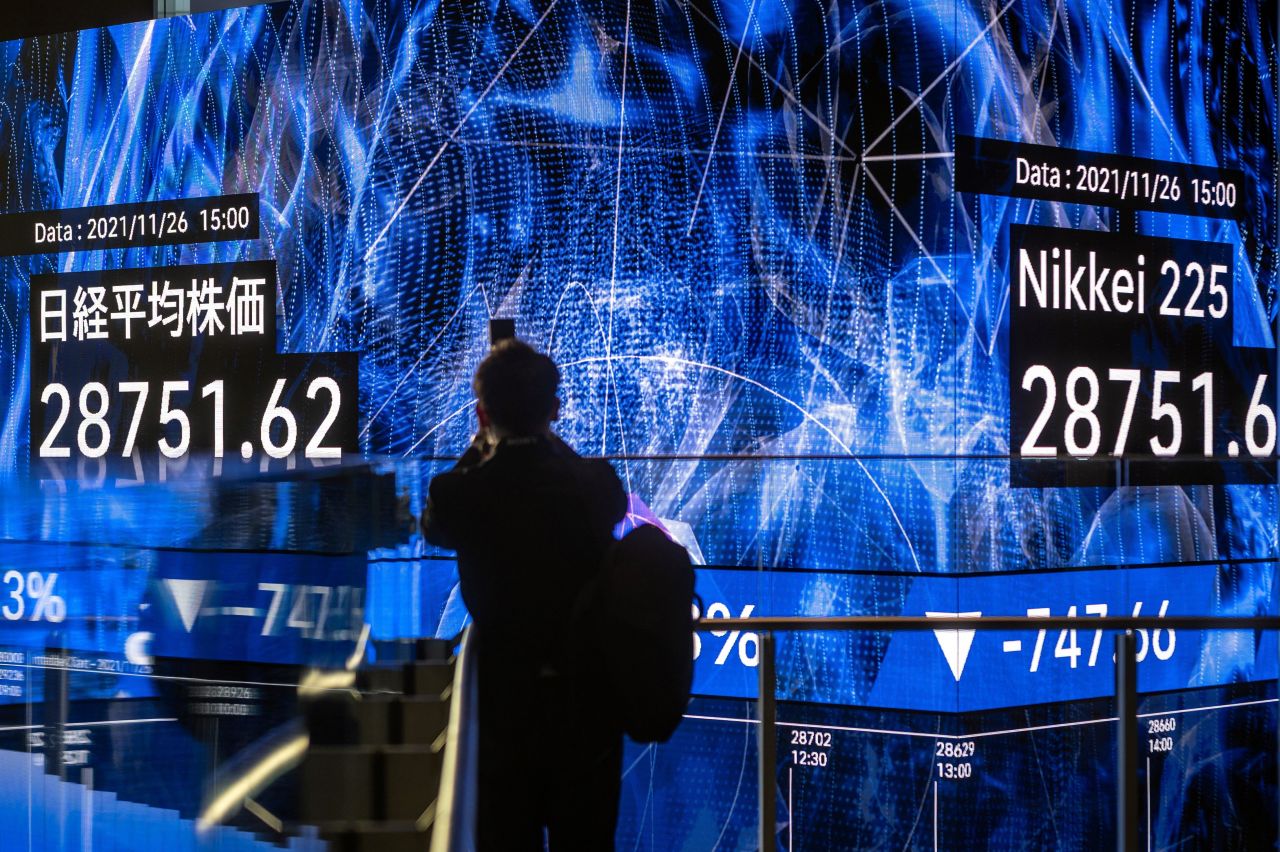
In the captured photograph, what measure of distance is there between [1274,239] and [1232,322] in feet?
1.39

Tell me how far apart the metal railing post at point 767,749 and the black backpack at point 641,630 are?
2.17ft

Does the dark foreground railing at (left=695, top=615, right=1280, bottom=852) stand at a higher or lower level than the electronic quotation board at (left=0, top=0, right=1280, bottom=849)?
lower

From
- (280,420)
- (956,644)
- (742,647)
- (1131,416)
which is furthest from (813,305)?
(742,647)

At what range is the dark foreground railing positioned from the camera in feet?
10.2

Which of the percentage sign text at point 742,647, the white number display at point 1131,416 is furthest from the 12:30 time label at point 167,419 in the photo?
the percentage sign text at point 742,647

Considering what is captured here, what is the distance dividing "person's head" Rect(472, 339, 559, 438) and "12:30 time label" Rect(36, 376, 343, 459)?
4143 millimetres

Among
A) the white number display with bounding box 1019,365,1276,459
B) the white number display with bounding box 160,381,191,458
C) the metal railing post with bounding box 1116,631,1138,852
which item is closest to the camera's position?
the metal railing post with bounding box 1116,631,1138,852

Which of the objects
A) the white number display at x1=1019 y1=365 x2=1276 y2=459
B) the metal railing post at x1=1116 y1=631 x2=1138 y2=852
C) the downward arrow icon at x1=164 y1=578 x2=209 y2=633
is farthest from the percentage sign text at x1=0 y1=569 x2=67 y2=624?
the white number display at x1=1019 y1=365 x2=1276 y2=459

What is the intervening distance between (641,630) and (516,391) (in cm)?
41

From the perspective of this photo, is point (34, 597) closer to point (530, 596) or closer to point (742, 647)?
point (530, 596)

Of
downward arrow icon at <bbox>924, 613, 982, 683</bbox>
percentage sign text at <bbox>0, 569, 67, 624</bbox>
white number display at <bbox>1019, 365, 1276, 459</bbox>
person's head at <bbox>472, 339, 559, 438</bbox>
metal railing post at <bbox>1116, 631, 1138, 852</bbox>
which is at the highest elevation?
white number display at <bbox>1019, 365, 1276, 459</bbox>

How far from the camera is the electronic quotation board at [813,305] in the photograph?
4184mm

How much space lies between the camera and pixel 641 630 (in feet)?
7.81

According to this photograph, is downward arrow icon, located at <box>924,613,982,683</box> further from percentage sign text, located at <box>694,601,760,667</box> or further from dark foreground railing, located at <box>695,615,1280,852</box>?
percentage sign text, located at <box>694,601,760,667</box>
